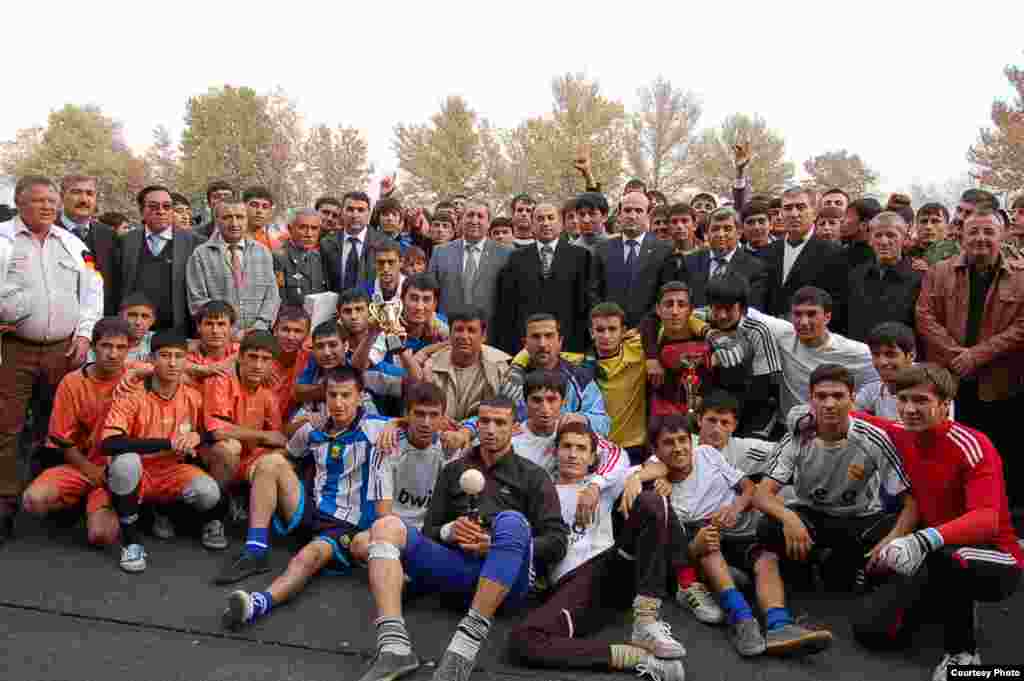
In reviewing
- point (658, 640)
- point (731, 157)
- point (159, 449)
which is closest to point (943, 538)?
point (658, 640)

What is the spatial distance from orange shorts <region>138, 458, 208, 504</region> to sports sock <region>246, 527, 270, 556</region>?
0.63 metres

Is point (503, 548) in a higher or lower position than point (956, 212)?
lower

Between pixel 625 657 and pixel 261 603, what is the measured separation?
5.92ft

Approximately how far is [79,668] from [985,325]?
5265mm

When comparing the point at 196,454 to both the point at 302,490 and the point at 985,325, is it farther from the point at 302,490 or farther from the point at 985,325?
the point at 985,325

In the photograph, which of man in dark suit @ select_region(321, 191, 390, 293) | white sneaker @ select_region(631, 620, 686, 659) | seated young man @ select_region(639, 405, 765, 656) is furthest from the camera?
man in dark suit @ select_region(321, 191, 390, 293)

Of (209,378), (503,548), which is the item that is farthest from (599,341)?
(209,378)

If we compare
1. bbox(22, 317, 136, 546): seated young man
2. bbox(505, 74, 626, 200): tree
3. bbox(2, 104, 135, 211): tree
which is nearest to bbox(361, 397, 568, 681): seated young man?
bbox(22, 317, 136, 546): seated young man

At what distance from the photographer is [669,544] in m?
4.01

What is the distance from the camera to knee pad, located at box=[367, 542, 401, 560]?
3.80 meters

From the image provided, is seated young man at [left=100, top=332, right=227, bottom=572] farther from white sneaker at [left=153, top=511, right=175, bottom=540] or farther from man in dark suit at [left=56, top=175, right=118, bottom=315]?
man in dark suit at [left=56, top=175, right=118, bottom=315]

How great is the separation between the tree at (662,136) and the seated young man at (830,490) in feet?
127

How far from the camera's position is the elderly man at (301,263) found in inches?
267

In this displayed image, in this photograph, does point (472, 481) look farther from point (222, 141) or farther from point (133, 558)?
point (222, 141)
